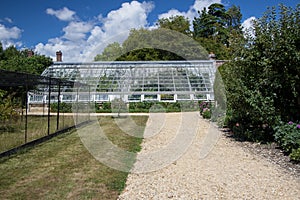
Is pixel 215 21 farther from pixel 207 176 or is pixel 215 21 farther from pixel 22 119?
pixel 207 176

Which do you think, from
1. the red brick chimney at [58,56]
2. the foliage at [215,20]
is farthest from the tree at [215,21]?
the red brick chimney at [58,56]

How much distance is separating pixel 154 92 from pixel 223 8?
2401 centimetres

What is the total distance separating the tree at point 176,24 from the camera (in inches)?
1261

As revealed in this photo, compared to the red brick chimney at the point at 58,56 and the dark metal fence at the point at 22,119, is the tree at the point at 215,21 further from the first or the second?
the dark metal fence at the point at 22,119

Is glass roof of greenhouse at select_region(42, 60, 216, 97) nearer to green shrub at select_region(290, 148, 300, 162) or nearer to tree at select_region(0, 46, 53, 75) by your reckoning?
tree at select_region(0, 46, 53, 75)

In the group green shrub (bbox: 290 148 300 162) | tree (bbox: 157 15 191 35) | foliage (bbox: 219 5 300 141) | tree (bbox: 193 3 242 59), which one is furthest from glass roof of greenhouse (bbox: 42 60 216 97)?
tree (bbox: 193 3 242 59)

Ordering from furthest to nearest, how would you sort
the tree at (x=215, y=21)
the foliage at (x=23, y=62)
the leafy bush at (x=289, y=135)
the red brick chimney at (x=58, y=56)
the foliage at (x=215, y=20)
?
the foliage at (x=215, y=20) < the tree at (x=215, y=21) < the red brick chimney at (x=58, y=56) < the foliage at (x=23, y=62) < the leafy bush at (x=289, y=135)

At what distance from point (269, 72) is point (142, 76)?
14.1m

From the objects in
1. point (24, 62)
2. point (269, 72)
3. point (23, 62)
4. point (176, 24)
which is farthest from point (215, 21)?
point (269, 72)

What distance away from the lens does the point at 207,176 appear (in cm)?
447

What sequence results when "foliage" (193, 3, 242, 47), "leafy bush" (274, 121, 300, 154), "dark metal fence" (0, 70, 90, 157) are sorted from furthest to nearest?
"foliage" (193, 3, 242, 47) < "dark metal fence" (0, 70, 90, 157) < "leafy bush" (274, 121, 300, 154)

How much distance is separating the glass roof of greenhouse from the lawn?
12378mm

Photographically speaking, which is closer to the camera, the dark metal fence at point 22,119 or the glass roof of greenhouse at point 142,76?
the dark metal fence at point 22,119

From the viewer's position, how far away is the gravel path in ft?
12.1
